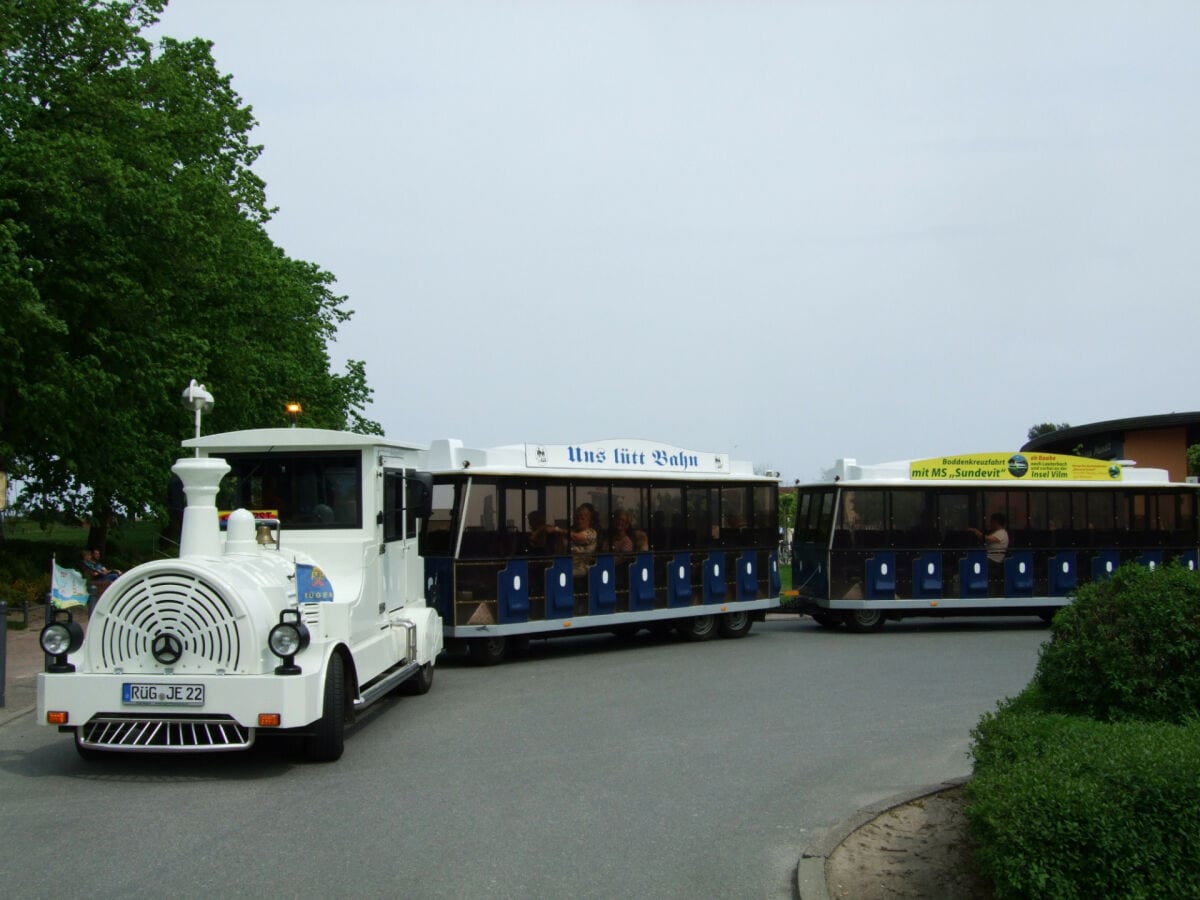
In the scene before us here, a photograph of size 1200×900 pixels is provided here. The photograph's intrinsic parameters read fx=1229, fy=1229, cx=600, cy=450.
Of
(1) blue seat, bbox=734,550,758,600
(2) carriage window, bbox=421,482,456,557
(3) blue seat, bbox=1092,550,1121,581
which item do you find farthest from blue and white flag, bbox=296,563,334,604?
(3) blue seat, bbox=1092,550,1121,581

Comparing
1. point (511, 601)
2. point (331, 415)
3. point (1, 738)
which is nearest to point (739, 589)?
point (511, 601)

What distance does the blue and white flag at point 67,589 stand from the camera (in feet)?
50.7

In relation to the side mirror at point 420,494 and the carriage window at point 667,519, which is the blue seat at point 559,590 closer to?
the carriage window at point 667,519

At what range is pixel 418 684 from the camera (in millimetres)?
13086

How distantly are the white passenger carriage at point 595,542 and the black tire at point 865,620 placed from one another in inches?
65.1

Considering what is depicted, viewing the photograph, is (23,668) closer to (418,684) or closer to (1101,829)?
(418,684)

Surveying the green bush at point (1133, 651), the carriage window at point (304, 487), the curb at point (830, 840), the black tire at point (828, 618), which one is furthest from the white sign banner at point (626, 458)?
the green bush at point (1133, 651)

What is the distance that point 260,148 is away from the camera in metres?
31.7

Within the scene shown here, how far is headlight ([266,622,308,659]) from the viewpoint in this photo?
28.3 feet

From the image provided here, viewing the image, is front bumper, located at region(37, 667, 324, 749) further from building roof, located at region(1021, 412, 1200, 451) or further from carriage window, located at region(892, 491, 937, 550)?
building roof, located at region(1021, 412, 1200, 451)

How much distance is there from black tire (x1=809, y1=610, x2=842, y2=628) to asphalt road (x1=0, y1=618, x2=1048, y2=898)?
23.1ft

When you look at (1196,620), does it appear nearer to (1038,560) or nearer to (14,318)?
(1038,560)

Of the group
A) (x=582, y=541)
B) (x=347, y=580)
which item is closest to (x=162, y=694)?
(x=347, y=580)

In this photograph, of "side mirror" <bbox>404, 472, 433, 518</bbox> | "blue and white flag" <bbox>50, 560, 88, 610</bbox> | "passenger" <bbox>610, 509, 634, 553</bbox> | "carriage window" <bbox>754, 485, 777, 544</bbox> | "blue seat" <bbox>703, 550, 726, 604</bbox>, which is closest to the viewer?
"side mirror" <bbox>404, 472, 433, 518</bbox>
